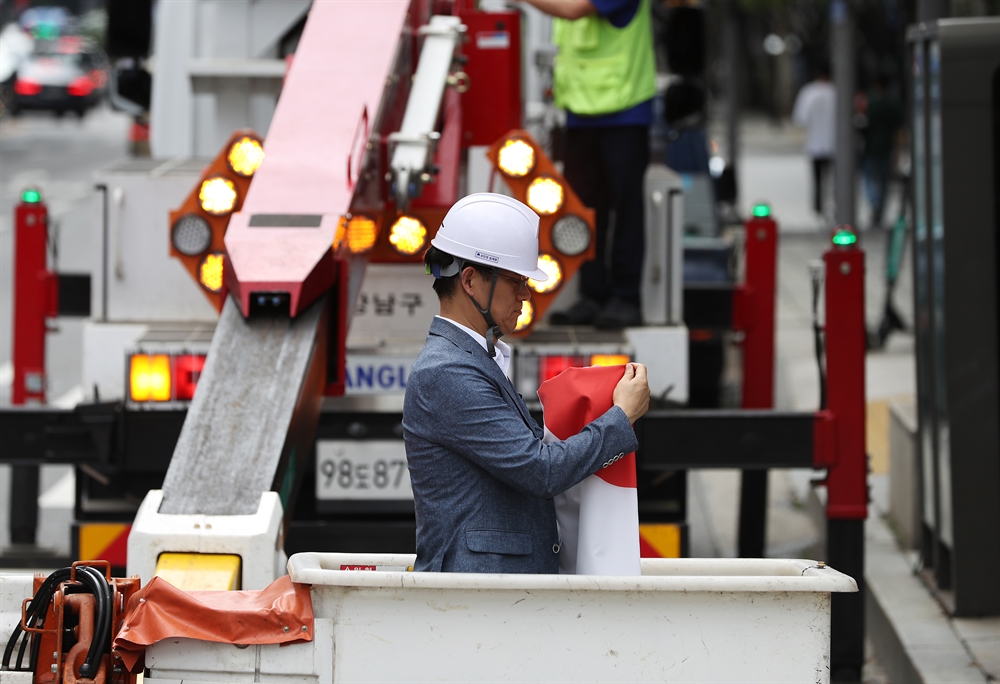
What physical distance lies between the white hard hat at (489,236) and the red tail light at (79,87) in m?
46.1

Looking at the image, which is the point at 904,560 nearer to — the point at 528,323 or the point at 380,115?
the point at 528,323

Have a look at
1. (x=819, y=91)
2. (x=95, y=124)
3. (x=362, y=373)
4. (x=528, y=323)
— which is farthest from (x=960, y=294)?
(x=95, y=124)

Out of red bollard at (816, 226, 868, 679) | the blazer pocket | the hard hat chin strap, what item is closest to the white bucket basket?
the blazer pocket

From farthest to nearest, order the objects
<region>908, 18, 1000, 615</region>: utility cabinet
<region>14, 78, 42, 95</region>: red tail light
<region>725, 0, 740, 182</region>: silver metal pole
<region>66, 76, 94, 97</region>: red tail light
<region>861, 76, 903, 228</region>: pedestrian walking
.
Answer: <region>66, 76, 94, 97</region>: red tail light
<region>14, 78, 42, 95</region>: red tail light
<region>725, 0, 740, 182</region>: silver metal pole
<region>861, 76, 903, 228</region>: pedestrian walking
<region>908, 18, 1000, 615</region>: utility cabinet

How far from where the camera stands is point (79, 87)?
4716cm

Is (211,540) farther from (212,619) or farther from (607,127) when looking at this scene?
(607,127)

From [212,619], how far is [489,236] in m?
0.98

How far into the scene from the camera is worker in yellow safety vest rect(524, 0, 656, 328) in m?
5.73

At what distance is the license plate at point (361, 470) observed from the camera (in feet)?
17.1

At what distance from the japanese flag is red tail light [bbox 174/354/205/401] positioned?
7.18ft

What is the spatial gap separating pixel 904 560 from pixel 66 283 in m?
3.99

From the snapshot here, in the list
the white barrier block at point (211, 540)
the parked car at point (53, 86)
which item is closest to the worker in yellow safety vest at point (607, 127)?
the white barrier block at point (211, 540)

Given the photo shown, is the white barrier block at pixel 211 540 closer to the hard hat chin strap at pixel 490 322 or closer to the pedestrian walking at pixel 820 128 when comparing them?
the hard hat chin strap at pixel 490 322

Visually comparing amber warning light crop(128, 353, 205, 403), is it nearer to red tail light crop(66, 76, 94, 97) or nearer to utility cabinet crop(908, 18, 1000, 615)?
utility cabinet crop(908, 18, 1000, 615)
